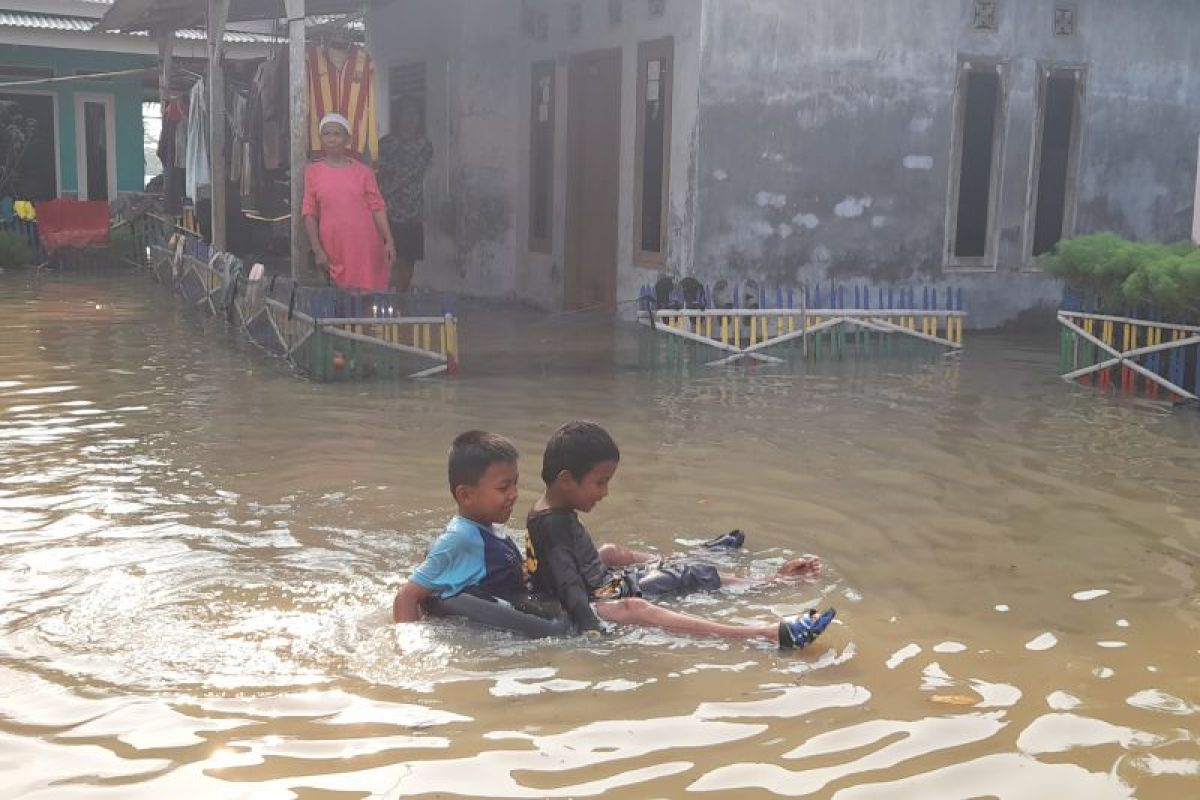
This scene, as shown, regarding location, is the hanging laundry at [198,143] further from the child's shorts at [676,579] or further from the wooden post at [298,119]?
the child's shorts at [676,579]

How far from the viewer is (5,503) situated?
22.7ft

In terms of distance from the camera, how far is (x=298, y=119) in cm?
1165

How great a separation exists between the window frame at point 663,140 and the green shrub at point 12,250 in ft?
39.4

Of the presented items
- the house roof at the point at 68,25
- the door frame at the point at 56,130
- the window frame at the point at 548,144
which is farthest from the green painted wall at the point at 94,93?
the window frame at the point at 548,144

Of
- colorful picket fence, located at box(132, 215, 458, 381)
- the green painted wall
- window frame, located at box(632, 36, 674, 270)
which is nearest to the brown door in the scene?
window frame, located at box(632, 36, 674, 270)

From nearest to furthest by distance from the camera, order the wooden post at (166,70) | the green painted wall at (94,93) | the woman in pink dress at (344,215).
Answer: the woman in pink dress at (344,215) < the wooden post at (166,70) < the green painted wall at (94,93)

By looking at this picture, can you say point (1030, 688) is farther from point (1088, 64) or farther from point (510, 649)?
point (1088, 64)

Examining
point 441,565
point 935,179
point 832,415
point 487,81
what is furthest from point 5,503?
point 487,81

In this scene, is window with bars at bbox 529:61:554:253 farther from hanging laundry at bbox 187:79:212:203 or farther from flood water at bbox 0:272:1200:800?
flood water at bbox 0:272:1200:800

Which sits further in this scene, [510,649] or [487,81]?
[487,81]

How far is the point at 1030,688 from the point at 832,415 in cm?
550

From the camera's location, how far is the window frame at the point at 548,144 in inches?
643

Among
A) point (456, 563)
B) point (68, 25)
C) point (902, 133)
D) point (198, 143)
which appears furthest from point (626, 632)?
point (68, 25)

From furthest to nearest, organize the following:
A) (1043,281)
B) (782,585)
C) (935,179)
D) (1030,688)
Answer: (1043,281)
(935,179)
(782,585)
(1030,688)
